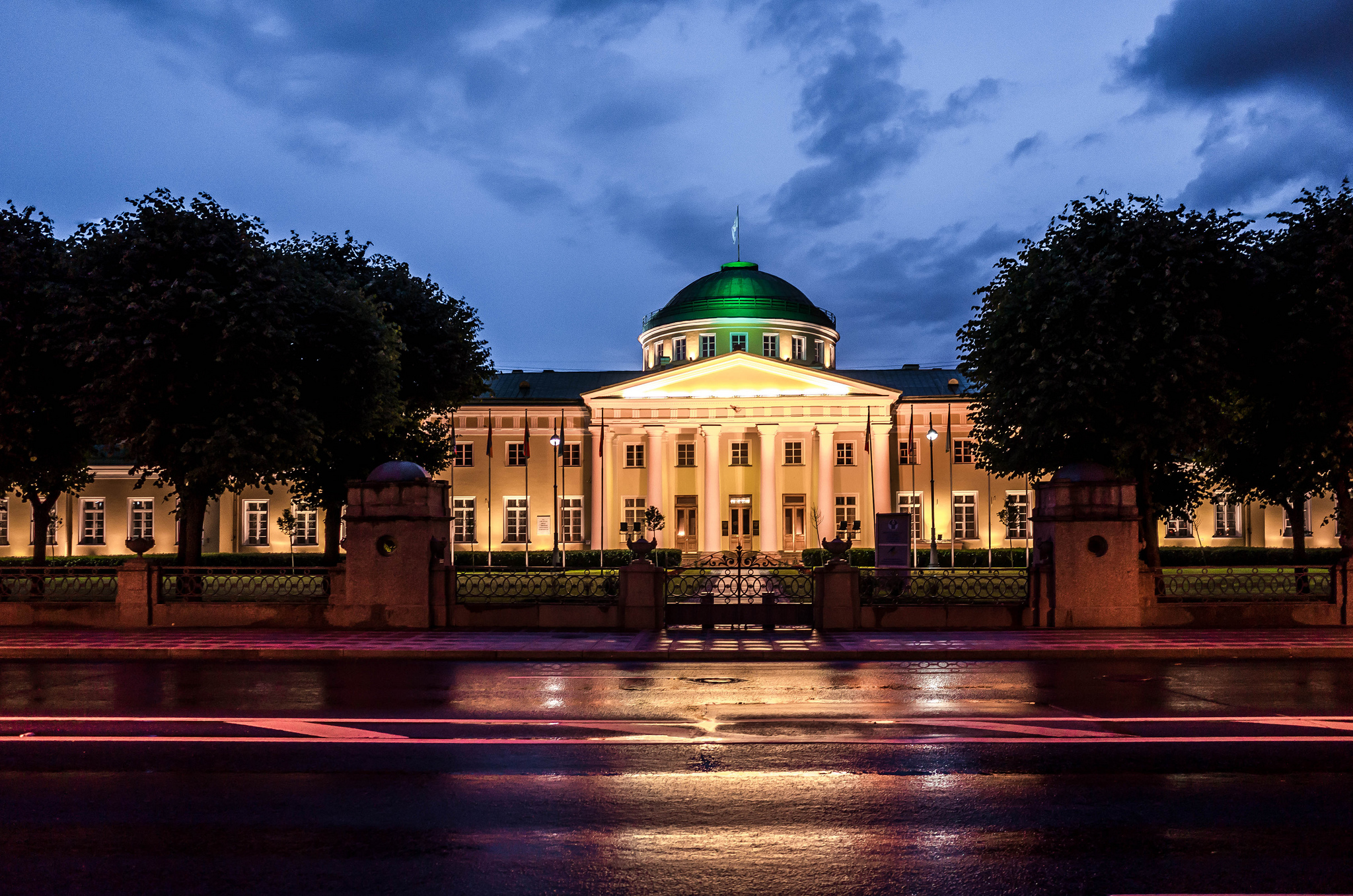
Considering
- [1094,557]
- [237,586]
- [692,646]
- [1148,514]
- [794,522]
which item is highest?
[1148,514]

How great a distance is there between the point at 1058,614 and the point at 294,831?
52.6ft

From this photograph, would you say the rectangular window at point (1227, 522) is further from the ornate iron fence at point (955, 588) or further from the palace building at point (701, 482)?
the ornate iron fence at point (955, 588)

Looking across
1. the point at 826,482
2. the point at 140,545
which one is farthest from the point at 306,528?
the point at 140,545

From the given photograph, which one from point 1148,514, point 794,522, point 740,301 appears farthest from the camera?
point 740,301

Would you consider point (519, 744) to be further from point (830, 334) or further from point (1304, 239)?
point (830, 334)

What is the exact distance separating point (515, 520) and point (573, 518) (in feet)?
10.7

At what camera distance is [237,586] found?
19.9 metres

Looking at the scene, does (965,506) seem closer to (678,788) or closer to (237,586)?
(237,586)

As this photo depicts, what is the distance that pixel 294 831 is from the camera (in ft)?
20.5

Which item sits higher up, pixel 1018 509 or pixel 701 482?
pixel 701 482

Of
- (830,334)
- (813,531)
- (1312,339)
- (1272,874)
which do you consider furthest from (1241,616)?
(830,334)

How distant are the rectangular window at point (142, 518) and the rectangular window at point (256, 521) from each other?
488cm

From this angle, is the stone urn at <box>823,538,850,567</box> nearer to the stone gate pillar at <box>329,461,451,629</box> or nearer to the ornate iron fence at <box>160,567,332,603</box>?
the stone gate pillar at <box>329,461,451,629</box>

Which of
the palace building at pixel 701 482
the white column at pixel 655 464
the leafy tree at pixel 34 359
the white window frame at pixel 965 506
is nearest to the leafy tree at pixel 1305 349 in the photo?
the leafy tree at pixel 34 359
